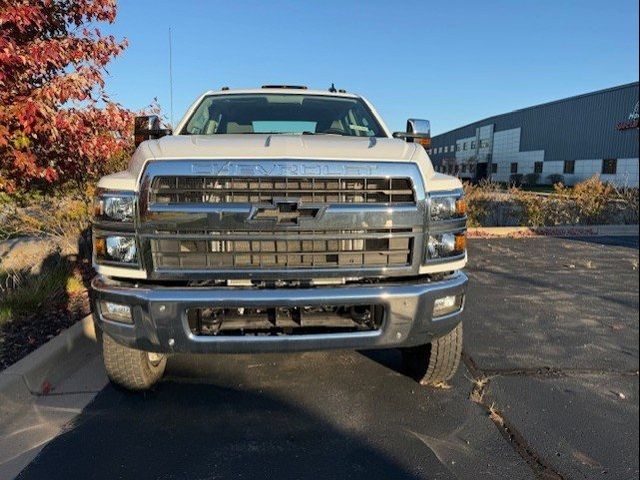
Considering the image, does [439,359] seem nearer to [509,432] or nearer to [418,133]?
[509,432]

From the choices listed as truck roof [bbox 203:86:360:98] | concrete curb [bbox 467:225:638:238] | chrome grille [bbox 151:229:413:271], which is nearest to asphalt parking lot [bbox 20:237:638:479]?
chrome grille [bbox 151:229:413:271]

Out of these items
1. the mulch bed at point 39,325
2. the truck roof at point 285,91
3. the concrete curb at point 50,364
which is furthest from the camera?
the truck roof at point 285,91

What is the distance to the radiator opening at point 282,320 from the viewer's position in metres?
2.65

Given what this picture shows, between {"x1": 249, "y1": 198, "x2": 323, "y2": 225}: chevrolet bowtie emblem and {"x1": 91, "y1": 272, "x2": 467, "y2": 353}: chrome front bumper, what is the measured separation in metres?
0.37

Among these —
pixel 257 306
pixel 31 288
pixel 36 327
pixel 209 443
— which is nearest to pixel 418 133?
pixel 257 306

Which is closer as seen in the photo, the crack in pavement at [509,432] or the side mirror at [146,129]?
the crack in pavement at [509,432]

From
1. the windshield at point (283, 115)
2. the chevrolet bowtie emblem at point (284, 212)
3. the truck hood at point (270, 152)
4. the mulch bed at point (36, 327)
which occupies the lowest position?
the mulch bed at point (36, 327)

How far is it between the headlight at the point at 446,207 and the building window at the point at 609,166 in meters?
35.5

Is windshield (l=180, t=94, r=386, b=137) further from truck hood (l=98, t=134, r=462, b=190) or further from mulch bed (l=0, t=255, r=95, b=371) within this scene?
mulch bed (l=0, t=255, r=95, b=371)

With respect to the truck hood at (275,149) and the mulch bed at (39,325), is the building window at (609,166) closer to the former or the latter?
the truck hood at (275,149)

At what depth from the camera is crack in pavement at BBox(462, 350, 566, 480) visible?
95.7 inches

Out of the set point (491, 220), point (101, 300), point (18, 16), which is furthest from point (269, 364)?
point (491, 220)

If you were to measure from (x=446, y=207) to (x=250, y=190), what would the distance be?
1.14 m

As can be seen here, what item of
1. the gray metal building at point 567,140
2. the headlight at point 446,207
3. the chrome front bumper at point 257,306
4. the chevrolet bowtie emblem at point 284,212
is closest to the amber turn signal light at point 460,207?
the headlight at point 446,207
